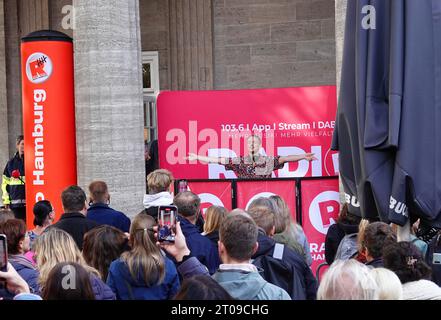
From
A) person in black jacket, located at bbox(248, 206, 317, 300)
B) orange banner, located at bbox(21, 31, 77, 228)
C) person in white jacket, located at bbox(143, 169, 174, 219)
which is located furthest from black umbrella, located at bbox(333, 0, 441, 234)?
orange banner, located at bbox(21, 31, 77, 228)

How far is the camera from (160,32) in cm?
1566

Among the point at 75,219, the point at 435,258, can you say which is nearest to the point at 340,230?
the point at 435,258

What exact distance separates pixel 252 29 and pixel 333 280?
468 inches

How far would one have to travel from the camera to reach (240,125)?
10977 mm

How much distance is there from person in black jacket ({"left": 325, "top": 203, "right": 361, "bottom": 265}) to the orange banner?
3.92m

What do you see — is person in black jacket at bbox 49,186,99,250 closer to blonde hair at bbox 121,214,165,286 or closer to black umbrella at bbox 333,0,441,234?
blonde hair at bbox 121,214,165,286

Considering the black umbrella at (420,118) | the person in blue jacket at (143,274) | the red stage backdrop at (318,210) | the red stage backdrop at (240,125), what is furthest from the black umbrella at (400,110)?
the red stage backdrop at (240,125)

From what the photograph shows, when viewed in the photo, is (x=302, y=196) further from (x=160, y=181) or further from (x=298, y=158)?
(x=160, y=181)

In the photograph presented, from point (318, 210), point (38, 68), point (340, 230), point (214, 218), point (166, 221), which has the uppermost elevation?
point (38, 68)

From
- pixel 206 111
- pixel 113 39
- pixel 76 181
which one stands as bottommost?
pixel 76 181

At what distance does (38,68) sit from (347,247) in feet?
16.4

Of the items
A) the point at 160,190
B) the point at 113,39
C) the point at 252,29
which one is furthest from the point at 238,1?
the point at 160,190

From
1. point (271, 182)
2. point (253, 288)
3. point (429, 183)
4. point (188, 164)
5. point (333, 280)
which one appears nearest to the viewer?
point (333, 280)

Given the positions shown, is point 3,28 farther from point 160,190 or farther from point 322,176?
point 160,190
